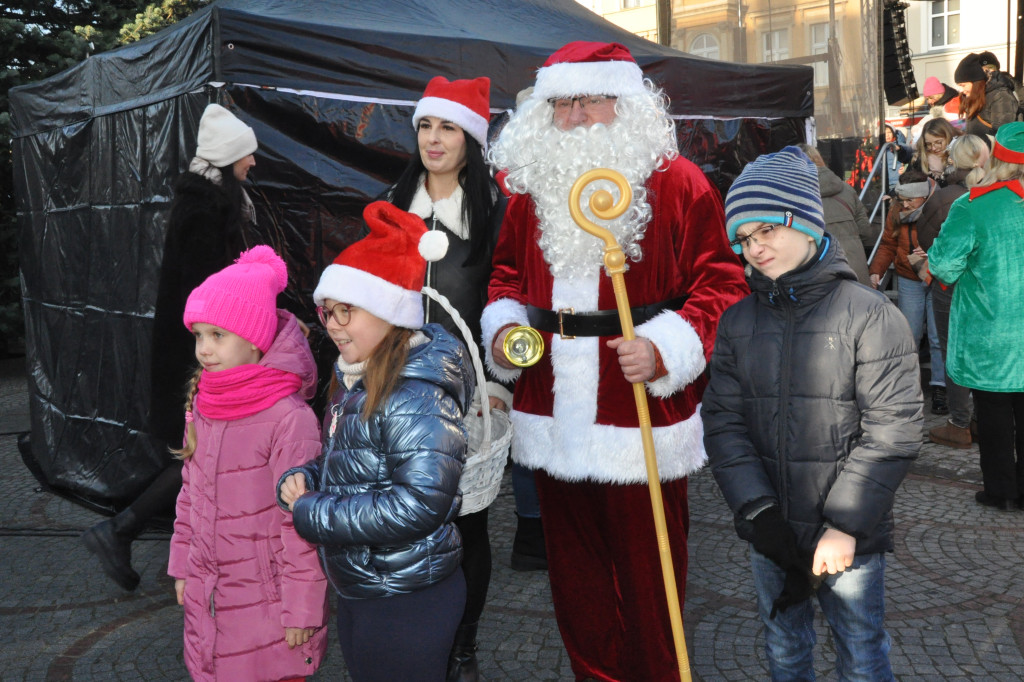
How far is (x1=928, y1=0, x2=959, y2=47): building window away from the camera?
32219 mm

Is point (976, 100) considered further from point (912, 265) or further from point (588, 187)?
point (588, 187)

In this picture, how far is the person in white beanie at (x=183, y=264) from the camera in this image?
4047mm

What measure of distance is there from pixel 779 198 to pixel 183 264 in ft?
8.85

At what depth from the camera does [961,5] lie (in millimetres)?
31984

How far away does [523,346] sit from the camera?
292 cm

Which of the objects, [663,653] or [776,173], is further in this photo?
[663,653]

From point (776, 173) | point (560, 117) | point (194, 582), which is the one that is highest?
point (560, 117)

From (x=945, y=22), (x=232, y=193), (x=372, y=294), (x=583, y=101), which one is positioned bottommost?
(x=372, y=294)

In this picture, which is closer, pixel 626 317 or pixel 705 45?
pixel 626 317

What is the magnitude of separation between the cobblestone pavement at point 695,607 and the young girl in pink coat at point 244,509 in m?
0.76

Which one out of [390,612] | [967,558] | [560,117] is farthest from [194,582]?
[967,558]

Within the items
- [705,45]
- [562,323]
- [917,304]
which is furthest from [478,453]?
[705,45]

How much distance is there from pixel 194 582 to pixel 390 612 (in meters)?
0.82

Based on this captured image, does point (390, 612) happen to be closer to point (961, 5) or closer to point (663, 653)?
point (663, 653)
